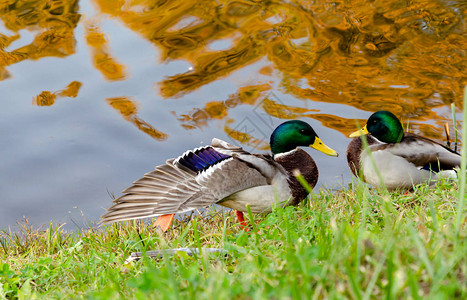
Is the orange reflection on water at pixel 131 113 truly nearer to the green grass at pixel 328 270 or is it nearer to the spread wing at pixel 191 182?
the spread wing at pixel 191 182

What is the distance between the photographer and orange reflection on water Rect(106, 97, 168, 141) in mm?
5848

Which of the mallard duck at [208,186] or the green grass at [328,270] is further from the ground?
the green grass at [328,270]

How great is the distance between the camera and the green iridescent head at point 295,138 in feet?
15.9

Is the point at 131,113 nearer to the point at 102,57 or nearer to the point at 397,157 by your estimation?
the point at 102,57

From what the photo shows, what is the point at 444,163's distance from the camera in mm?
4762

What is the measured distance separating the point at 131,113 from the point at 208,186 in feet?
8.17

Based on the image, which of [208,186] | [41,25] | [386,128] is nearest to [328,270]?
[208,186]

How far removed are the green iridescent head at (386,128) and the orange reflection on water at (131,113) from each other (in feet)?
6.53

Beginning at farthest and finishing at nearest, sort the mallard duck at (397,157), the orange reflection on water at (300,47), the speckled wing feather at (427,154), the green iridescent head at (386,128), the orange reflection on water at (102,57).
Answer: the orange reflection on water at (102,57) < the orange reflection on water at (300,47) < the green iridescent head at (386,128) < the speckled wing feather at (427,154) < the mallard duck at (397,157)

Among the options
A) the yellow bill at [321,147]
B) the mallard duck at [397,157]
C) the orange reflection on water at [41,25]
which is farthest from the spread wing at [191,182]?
the orange reflection on water at [41,25]

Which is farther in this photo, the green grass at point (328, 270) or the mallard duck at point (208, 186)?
the mallard duck at point (208, 186)

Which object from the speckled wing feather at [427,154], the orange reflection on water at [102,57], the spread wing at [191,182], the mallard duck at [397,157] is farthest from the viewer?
the orange reflection on water at [102,57]

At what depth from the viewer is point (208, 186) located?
13.4ft

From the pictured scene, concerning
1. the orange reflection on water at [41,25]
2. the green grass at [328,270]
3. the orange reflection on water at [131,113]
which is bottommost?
the orange reflection on water at [131,113]
